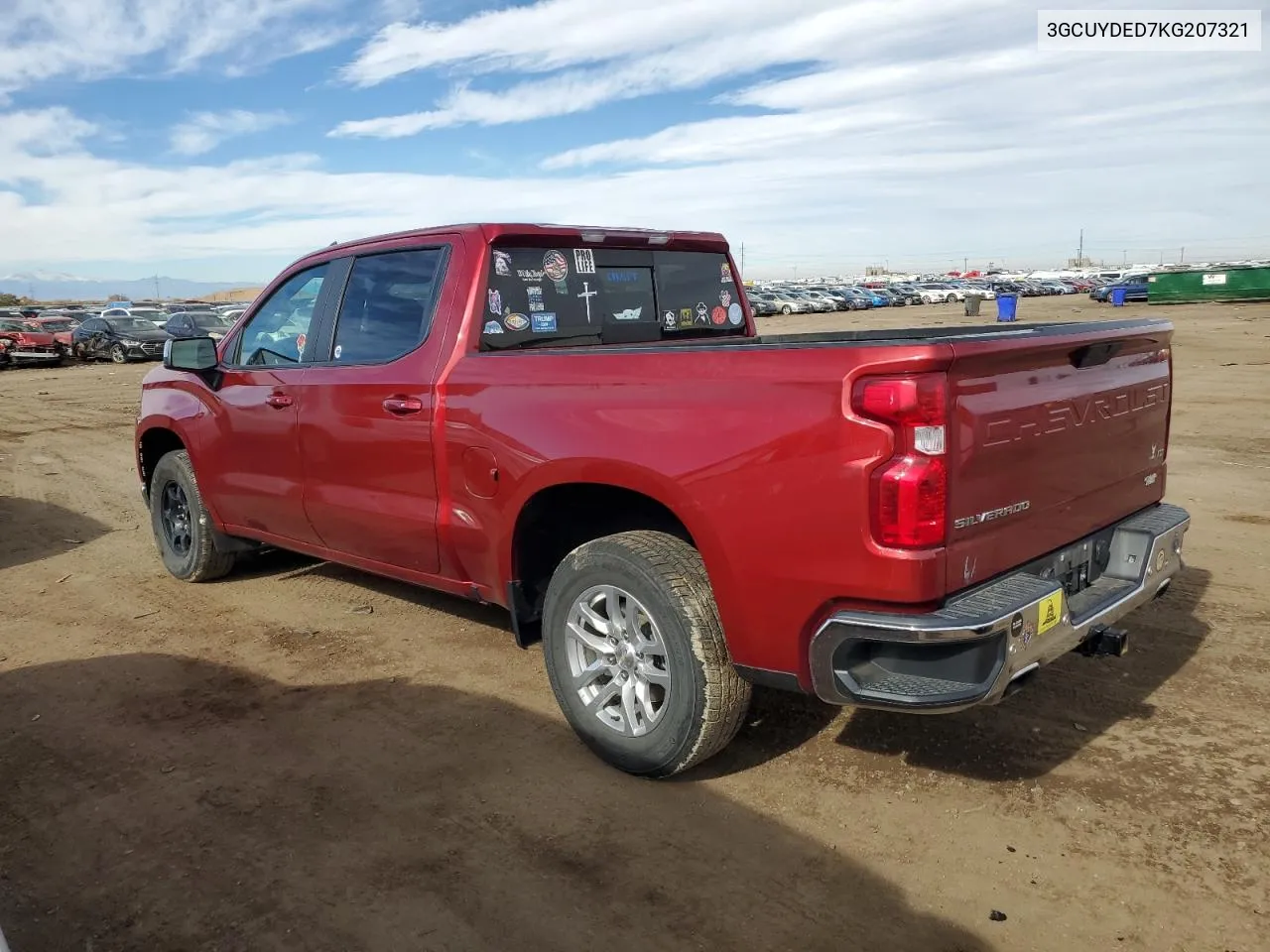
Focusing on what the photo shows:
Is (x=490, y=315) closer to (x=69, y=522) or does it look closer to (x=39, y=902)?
(x=39, y=902)

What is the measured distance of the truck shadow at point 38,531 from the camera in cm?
734

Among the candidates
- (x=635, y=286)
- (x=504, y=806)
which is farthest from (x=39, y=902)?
(x=635, y=286)

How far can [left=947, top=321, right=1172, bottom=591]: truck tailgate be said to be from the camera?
291cm

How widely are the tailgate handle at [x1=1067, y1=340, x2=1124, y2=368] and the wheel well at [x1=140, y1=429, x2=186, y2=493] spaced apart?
5.13 m

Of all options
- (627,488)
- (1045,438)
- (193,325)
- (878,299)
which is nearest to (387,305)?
(627,488)

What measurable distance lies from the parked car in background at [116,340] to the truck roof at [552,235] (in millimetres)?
26595

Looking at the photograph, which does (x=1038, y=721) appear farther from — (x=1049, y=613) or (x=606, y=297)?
(x=606, y=297)

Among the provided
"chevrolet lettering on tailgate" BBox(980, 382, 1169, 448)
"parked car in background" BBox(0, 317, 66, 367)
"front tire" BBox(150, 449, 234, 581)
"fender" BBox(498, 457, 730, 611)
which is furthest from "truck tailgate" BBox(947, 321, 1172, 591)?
"parked car in background" BBox(0, 317, 66, 367)

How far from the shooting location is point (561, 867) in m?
3.13

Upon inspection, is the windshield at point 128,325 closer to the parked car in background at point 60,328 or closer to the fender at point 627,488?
the parked car in background at point 60,328

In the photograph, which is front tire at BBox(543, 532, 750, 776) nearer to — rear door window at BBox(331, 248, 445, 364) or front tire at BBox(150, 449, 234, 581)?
rear door window at BBox(331, 248, 445, 364)

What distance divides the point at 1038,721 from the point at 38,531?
7.50 m

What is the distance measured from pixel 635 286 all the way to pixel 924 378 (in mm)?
2315

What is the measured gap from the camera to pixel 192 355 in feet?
18.1
